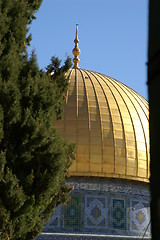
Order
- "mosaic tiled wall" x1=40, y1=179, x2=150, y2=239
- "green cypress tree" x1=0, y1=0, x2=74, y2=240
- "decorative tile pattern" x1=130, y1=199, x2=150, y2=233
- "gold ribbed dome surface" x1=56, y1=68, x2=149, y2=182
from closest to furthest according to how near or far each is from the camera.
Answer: "green cypress tree" x1=0, y1=0, x2=74, y2=240 < "mosaic tiled wall" x1=40, y1=179, x2=150, y2=239 < "gold ribbed dome surface" x1=56, y1=68, x2=149, y2=182 < "decorative tile pattern" x1=130, y1=199, x2=150, y2=233

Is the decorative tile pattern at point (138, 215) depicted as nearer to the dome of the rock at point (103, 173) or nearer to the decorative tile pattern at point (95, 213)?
the dome of the rock at point (103, 173)

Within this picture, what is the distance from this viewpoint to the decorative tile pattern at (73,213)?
1664 cm

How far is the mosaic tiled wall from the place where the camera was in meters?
16.6

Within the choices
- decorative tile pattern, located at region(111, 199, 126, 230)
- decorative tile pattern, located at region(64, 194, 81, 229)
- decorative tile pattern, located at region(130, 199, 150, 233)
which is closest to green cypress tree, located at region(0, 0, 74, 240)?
decorative tile pattern, located at region(64, 194, 81, 229)

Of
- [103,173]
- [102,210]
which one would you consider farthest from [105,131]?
[102,210]

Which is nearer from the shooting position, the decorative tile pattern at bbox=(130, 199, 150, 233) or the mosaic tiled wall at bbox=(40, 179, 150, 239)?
the mosaic tiled wall at bbox=(40, 179, 150, 239)

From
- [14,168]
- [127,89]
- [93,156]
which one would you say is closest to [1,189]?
[14,168]

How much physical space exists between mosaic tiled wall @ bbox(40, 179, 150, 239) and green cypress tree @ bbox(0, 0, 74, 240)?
27.6 feet

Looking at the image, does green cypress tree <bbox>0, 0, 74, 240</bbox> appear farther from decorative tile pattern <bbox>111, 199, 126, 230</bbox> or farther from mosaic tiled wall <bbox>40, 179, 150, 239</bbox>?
decorative tile pattern <bbox>111, 199, 126, 230</bbox>

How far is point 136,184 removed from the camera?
17.4 m

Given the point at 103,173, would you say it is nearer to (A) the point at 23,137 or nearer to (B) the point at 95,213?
(B) the point at 95,213

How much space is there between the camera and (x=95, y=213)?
16734 mm

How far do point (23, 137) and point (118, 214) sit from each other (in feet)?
33.2

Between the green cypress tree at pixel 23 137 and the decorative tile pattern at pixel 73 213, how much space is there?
27.6 ft
